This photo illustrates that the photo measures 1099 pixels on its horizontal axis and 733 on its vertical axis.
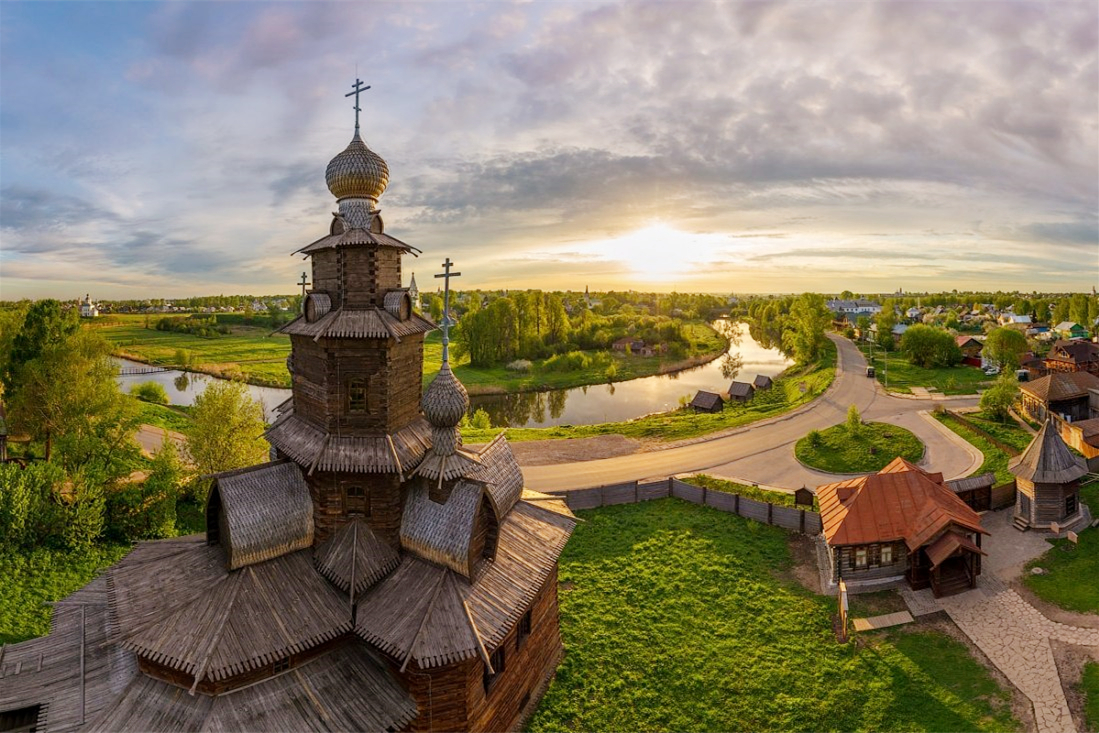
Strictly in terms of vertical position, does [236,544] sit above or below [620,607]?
above

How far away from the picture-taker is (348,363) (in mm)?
11484

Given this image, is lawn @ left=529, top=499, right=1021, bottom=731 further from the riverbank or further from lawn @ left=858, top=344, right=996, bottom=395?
the riverbank

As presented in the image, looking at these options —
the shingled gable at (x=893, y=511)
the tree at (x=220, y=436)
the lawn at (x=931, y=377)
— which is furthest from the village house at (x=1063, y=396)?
the tree at (x=220, y=436)

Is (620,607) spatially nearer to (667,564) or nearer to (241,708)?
(667,564)

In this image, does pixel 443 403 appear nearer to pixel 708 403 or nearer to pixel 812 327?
pixel 708 403

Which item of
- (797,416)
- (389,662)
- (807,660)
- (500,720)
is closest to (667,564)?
(807,660)

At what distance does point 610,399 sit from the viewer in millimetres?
52750

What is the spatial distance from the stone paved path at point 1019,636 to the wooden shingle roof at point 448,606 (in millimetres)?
11426

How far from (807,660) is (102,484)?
76.4ft

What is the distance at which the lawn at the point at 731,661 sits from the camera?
39.7 ft

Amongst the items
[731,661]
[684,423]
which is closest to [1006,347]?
[684,423]

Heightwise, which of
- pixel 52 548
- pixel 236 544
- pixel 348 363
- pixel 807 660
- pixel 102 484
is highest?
pixel 348 363

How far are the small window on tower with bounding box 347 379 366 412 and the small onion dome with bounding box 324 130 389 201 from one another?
4167 millimetres

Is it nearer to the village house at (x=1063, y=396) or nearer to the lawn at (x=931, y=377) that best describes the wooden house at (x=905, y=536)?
the village house at (x=1063, y=396)
